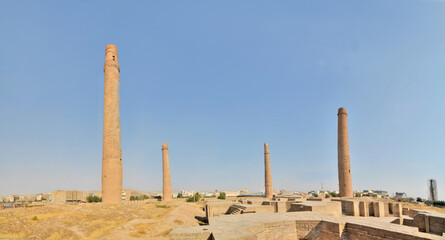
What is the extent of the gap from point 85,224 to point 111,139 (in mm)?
8216

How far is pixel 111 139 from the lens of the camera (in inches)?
776

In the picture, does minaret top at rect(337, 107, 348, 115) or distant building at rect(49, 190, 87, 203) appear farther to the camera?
distant building at rect(49, 190, 87, 203)

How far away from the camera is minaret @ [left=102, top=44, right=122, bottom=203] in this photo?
19.1m

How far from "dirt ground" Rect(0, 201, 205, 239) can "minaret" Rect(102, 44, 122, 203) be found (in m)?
2.69

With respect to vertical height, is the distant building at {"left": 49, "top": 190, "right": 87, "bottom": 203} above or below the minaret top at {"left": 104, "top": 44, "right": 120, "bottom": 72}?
below

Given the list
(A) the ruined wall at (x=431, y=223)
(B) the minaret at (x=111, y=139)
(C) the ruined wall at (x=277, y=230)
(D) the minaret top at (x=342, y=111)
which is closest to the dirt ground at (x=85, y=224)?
(B) the minaret at (x=111, y=139)

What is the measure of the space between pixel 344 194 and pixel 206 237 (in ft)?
67.3

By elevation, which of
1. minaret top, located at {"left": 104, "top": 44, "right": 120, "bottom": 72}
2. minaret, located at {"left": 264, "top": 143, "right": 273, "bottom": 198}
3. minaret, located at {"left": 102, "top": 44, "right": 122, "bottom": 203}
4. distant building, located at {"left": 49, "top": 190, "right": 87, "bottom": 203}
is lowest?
distant building, located at {"left": 49, "top": 190, "right": 87, "bottom": 203}

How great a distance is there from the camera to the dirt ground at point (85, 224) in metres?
11.0

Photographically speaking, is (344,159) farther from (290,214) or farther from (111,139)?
(111,139)

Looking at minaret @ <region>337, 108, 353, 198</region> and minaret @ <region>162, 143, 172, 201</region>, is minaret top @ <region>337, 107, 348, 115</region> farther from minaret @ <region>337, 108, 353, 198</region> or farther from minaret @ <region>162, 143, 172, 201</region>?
minaret @ <region>162, 143, 172, 201</region>

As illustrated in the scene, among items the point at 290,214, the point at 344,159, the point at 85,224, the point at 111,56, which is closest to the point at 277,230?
the point at 290,214

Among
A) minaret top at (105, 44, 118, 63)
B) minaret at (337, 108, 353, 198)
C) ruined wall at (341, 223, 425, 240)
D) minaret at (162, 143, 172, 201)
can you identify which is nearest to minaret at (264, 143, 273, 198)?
minaret at (337, 108, 353, 198)

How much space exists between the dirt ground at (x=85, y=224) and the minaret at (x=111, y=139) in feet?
8.82
